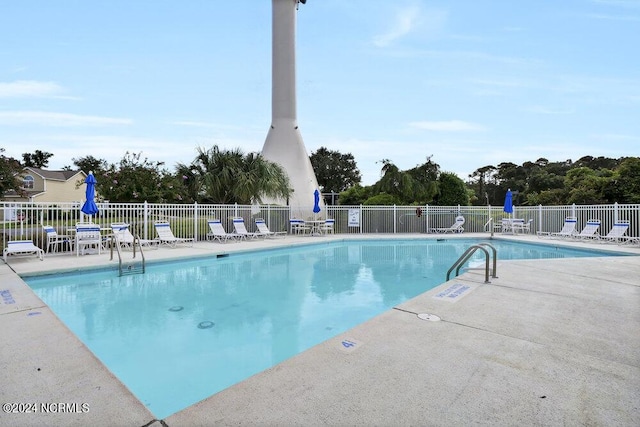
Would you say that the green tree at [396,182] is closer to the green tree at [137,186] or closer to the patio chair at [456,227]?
the patio chair at [456,227]

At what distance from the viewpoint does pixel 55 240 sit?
885cm

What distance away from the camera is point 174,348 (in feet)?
12.0

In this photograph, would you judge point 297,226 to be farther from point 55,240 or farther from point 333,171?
point 333,171

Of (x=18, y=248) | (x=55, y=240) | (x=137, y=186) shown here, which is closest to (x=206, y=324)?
(x=18, y=248)

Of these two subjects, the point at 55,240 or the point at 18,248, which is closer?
the point at 18,248

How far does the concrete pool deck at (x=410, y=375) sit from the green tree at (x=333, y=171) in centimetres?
4047

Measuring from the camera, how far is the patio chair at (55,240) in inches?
335

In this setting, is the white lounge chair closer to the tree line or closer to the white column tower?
the tree line

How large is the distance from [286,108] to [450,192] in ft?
44.4

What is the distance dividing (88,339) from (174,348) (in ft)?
3.62

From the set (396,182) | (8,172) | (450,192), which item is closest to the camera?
(8,172)

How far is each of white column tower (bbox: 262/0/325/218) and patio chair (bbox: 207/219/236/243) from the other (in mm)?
12362

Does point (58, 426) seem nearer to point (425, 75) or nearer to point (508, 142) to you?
point (425, 75)

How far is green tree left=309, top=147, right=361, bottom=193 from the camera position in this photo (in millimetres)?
44375
